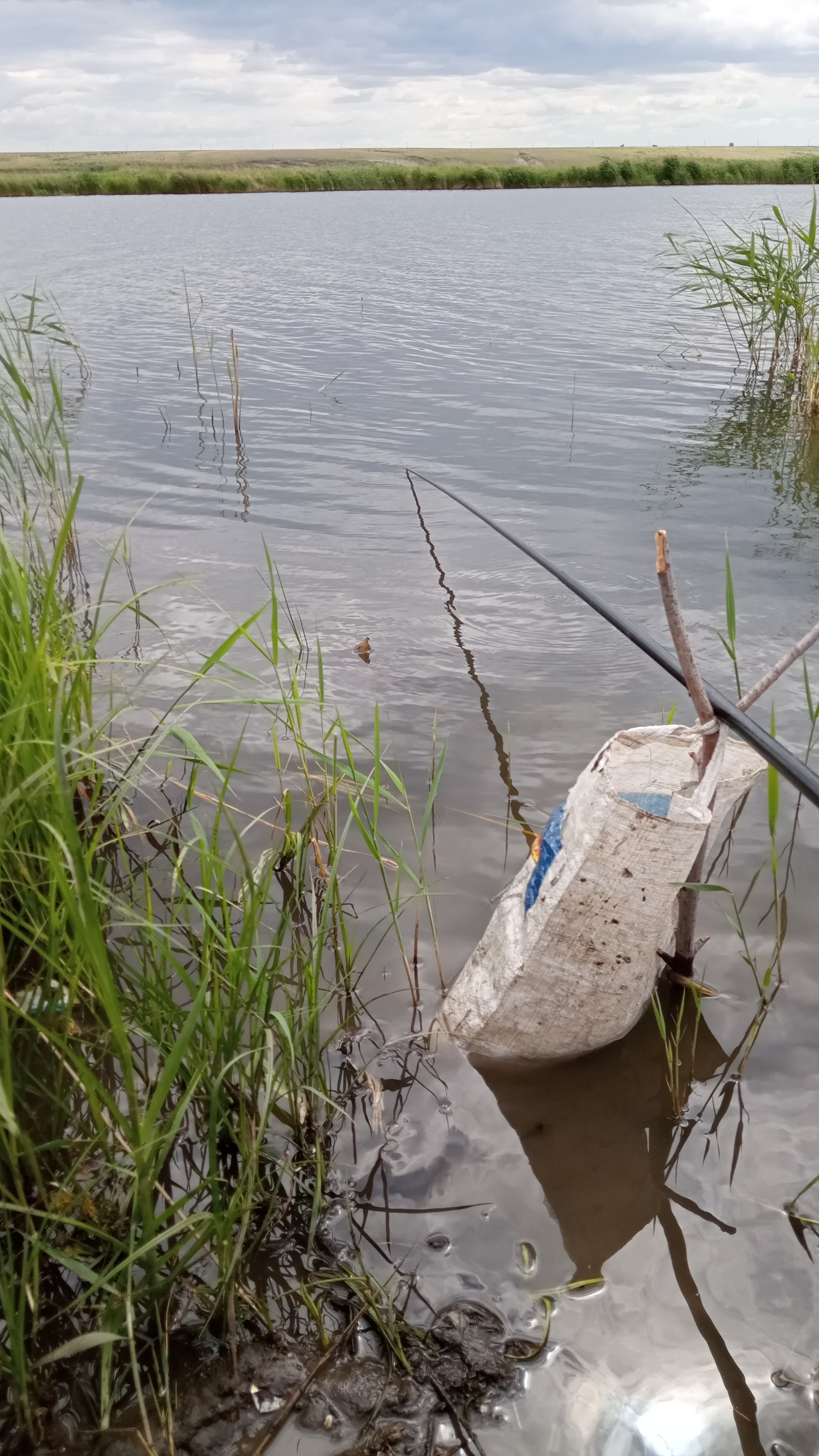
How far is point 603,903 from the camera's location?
176 cm

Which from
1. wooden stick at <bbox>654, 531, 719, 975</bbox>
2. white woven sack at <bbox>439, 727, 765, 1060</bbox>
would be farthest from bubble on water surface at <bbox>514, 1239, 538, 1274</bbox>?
wooden stick at <bbox>654, 531, 719, 975</bbox>

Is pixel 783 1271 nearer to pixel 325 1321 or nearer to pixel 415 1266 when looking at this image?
pixel 415 1266

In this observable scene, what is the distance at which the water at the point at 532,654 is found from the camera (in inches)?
60.0

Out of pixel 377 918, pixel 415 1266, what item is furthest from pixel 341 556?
pixel 415 1266

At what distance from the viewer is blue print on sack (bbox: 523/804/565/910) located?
73.0 inches

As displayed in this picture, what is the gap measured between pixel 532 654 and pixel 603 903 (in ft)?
7.48

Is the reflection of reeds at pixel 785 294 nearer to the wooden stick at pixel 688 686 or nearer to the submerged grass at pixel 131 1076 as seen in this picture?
the wooden stick at pixel 688 686

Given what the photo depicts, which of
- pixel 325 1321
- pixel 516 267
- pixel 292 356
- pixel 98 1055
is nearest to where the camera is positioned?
pixel 325 1321

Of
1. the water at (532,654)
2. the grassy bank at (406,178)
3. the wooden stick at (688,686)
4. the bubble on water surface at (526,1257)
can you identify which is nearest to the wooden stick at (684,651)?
the wooden stick at (688,686)

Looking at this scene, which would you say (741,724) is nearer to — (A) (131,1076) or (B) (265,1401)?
(A) (131,1076)

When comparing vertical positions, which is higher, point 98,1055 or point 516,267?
point 516,267

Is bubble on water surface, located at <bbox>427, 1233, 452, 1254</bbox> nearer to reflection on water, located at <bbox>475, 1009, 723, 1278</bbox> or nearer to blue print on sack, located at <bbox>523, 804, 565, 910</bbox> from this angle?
reflection on water, located at <bbox>475, 1009, 723, 1278</bbox>

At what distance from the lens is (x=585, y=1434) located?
1350 mm

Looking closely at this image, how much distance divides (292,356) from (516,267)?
898 centimetres
